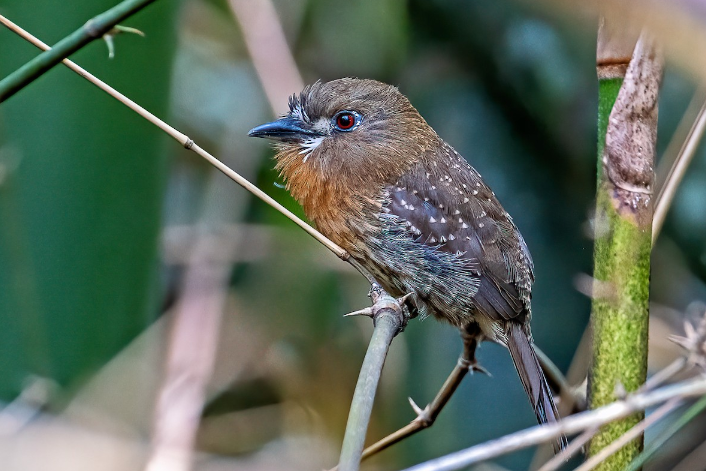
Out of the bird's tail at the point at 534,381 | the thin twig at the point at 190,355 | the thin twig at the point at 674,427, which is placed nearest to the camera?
the thin twig at the point at 674,427

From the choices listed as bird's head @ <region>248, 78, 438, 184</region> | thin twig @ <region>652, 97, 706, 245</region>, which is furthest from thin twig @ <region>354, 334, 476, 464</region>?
bird's head @ <region>248, 78, 438, 184</region>

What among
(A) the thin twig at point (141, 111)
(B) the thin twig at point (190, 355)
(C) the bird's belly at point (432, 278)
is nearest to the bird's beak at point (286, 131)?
(C) the bird's belly at point (432, 278)

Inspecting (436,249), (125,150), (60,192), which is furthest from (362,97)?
(60,192)

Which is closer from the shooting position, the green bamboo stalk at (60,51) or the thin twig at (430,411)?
the green bamboo stalk at (60,51)

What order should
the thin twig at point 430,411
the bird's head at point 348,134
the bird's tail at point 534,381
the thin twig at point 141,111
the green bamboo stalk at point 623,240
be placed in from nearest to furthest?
the thin twig at point 141,111 → the green bamboo stalk at point 623,240 → the thin twig at point 430,411 → the bird's tail at point 534,381 → the bird's head at point 348,134

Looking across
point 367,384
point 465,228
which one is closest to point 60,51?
point 367,384

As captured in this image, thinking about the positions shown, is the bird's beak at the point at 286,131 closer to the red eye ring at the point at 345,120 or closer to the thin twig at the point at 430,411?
the red eye ring at the point at 345,120

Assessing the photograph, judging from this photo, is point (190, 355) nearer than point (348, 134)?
No

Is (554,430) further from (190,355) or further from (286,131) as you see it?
(190,355)

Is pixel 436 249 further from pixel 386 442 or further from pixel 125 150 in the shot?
pixel 125 150
